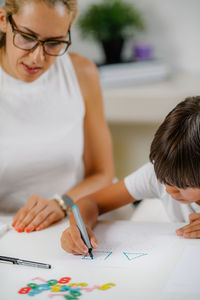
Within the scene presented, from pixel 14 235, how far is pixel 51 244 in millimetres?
112

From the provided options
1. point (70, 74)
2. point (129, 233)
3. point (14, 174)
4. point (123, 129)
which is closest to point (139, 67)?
point (123, 129)

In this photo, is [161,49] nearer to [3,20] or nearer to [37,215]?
[3,20]

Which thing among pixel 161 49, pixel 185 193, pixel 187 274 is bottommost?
pixel 187 274

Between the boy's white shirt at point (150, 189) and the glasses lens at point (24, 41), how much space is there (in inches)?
17.3

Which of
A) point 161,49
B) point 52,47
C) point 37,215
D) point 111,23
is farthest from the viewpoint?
point 161,49

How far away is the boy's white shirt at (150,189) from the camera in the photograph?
121 centimetres

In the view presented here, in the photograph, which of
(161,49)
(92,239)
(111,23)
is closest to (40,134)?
(92,239)

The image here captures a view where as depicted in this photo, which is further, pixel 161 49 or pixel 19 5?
pixel 161 49

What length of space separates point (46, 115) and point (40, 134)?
66 mm

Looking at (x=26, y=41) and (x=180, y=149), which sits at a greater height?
(x=26, y=41)

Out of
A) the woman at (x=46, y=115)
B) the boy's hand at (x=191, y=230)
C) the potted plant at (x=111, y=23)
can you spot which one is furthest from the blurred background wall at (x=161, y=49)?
the boy's hand at (x=191, y=230)

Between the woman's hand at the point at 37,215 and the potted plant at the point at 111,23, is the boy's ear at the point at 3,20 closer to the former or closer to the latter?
the woman's hand at the point at 37,215

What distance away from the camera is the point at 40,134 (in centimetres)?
149

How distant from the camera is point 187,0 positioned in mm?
2426
